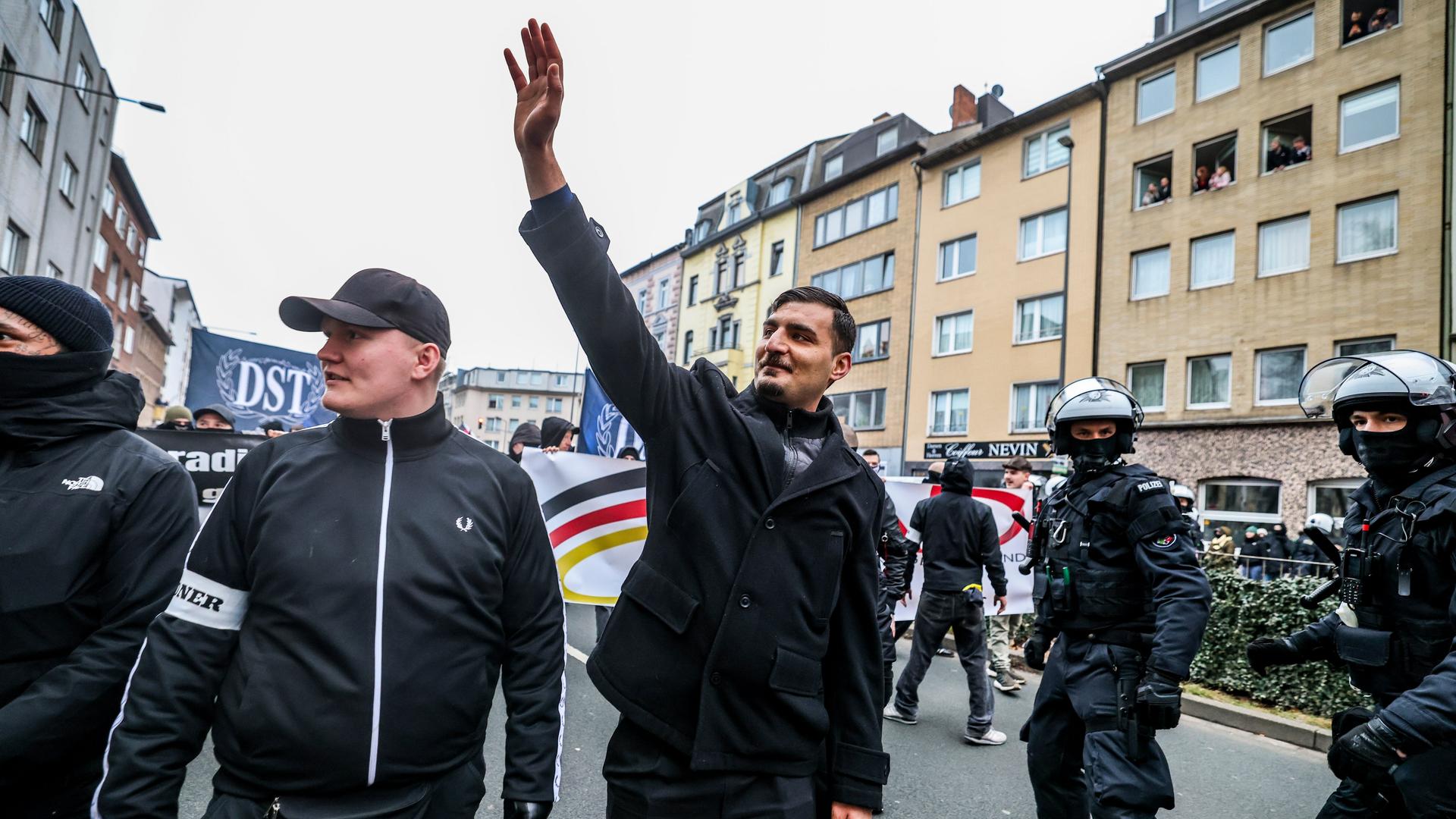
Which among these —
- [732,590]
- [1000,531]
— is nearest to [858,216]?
[1000,531]

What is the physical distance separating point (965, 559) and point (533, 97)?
19.4ft

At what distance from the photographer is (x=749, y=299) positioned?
39.6m

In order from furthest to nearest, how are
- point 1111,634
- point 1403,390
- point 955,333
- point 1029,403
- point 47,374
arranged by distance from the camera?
point 955,333, point 1029,403, point 1111,634, point 1403,390, point 47,374

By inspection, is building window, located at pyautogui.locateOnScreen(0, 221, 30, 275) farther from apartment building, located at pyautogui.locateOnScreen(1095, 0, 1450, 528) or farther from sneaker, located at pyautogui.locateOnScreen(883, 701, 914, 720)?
apartment building, located at pyautogui.locateOnScreen(1095, 0, 1450, 528)

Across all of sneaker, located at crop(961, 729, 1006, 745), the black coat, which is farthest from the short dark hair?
sneaker, located at crop(961, 729, 1006, 745)

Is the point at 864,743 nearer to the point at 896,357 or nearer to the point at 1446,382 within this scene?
the point at 1446,382

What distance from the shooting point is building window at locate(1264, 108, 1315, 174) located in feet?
66.3

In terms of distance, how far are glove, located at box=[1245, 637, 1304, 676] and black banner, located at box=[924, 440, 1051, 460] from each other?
65.7ft

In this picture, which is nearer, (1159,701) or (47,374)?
(47,374)

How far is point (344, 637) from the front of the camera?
1931 mm

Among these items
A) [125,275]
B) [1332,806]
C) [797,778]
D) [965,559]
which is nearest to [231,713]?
[797,778]

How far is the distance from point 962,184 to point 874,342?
635 centimetres

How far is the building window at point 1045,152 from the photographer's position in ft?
84.2

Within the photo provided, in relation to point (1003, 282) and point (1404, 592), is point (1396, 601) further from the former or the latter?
point (1003, 282)
